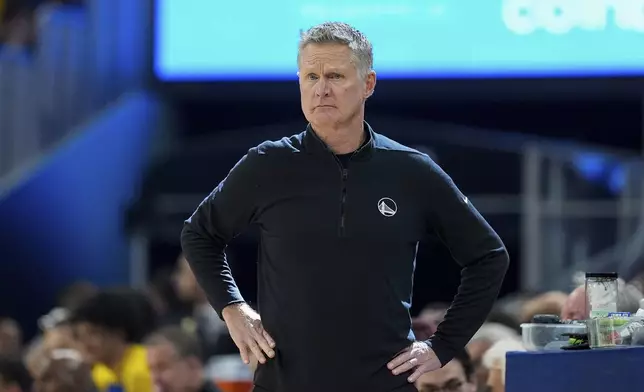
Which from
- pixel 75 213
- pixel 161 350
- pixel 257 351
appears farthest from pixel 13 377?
pixel 75 213

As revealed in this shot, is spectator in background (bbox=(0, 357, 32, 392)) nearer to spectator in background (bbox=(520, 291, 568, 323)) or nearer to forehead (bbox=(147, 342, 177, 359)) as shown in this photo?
forehead (bbox=(147, 342, 177, 359))

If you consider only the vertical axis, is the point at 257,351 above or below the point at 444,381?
above

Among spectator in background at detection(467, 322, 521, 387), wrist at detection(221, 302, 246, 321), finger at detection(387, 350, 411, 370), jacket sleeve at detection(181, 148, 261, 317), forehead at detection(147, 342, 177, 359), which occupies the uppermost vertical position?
jacket sleeve at detection(181, 148, 261, 317)

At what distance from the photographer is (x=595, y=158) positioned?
10.8m

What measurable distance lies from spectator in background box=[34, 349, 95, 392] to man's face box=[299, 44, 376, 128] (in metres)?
3.25

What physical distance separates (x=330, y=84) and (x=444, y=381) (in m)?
1.89

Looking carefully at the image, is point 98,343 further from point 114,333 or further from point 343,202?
point 343,202

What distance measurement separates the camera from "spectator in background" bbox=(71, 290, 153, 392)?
7469 mm

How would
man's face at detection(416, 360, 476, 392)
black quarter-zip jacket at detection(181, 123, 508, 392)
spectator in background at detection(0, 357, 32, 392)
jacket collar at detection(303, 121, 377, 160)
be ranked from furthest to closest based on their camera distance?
1. spectator in background at detection(0, 357, 32, 392)
2. man's face at detection(416, 360, 476, 392)
3. jacket collar at detection(303, 121, 377, 160)
4. black quarter-zip jacket at detection(181, 123, 508, 392)

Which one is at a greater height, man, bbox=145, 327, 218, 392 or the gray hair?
the gray hair

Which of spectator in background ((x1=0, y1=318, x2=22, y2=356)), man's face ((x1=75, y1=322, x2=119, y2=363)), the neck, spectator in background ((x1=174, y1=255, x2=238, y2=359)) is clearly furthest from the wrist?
spectator in background ((x1=0, y1=318, x2=22, y2=356))

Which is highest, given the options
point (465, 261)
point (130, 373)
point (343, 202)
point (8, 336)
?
point (343, 202)

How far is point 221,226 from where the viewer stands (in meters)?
3.70

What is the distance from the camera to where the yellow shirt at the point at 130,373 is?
7.25 m
